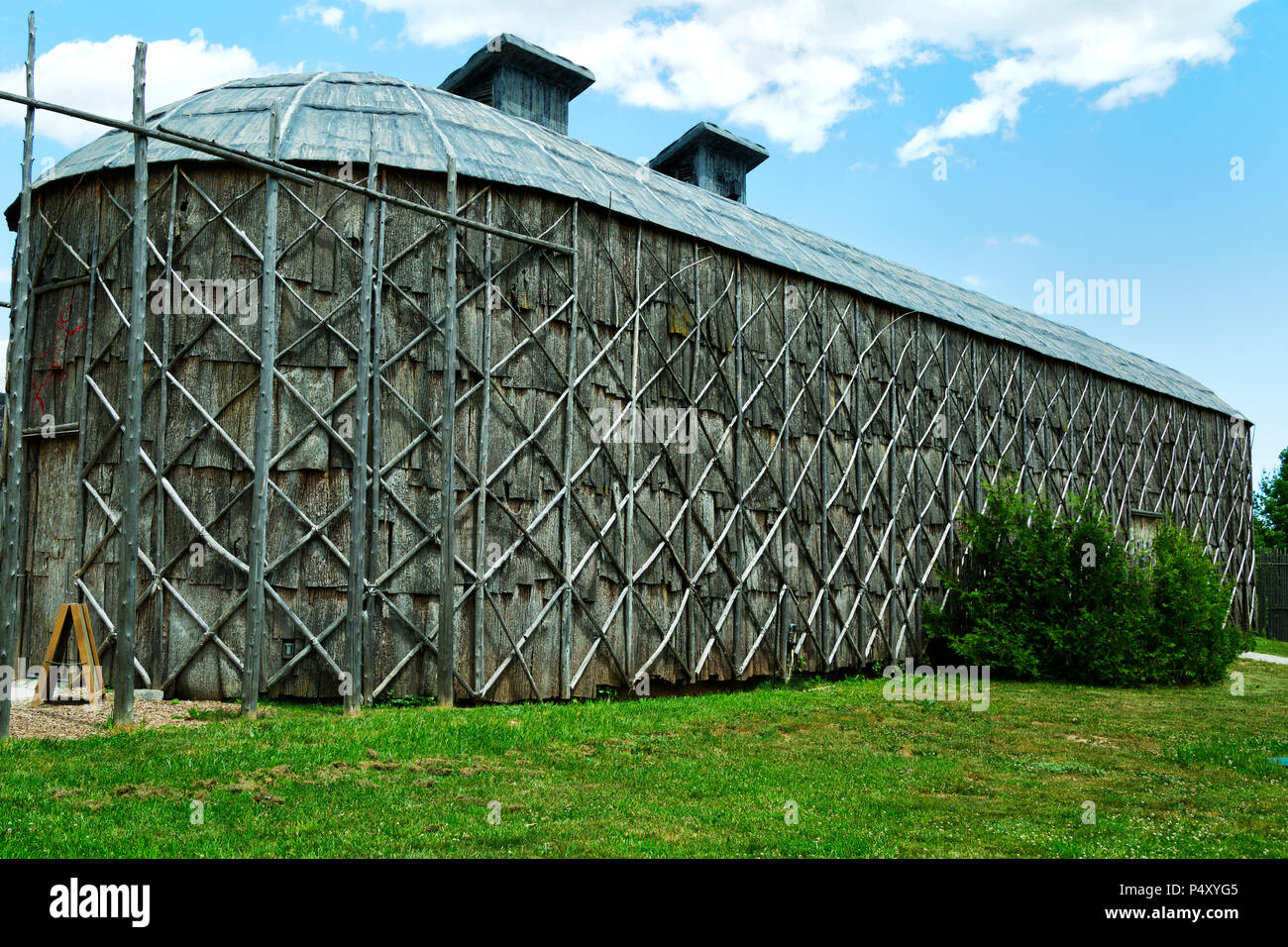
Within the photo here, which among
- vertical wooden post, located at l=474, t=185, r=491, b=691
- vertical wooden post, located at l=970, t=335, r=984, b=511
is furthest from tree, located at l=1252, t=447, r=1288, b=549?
vertical wooden post, located at l=474, t=185, r=491, b=691

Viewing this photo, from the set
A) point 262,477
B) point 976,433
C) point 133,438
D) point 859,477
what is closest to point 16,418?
point 133,438

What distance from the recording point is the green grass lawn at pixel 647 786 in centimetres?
509

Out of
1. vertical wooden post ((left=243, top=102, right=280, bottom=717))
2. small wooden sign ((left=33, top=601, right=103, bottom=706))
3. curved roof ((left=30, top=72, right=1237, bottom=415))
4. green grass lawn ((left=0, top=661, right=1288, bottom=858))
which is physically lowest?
green grass lawn ((left=0, top=661, right=1288, bottom=858))

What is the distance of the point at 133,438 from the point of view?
23.9ft

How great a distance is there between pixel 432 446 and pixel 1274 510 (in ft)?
127

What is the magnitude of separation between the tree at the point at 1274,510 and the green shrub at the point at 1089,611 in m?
24.1

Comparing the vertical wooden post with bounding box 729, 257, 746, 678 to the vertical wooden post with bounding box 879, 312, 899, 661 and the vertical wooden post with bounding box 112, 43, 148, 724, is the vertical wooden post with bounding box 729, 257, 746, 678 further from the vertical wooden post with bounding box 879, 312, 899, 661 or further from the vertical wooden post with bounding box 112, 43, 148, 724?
the vertical wooden post with bounding box 112, 43, 148, 724

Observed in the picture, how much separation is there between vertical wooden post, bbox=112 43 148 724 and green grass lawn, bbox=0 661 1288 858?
0.54 metres

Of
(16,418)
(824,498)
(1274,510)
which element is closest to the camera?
(16,418)

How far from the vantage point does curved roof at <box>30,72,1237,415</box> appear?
34.3ft

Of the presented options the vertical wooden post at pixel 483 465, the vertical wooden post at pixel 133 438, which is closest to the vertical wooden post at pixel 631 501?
the vertical wooden post at pixel 483 465

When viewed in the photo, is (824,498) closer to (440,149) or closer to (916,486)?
(916,486)
